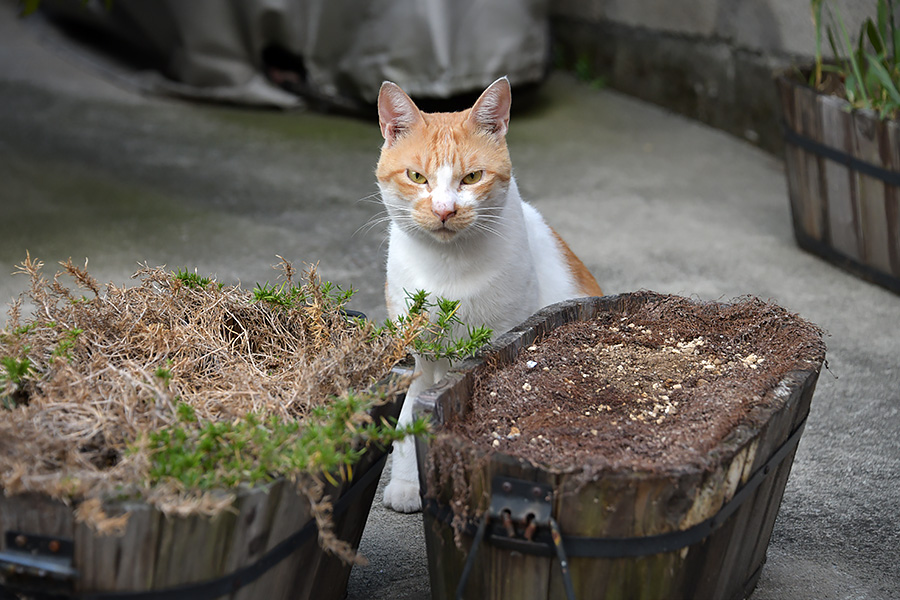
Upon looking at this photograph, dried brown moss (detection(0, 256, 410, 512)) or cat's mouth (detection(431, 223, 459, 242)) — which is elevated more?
cat's mouth (detection(431, 223, 459, 242))

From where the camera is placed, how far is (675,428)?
140cm

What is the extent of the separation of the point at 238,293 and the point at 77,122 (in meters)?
3.41

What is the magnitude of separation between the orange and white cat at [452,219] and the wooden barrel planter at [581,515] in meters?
0.42

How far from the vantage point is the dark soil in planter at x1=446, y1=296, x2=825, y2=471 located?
1.34 meters

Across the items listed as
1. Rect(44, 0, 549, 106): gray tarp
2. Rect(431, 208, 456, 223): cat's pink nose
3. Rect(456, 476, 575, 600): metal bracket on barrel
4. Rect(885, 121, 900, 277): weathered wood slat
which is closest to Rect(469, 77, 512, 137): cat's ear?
Rect(431, 208, 456, 223): cat's pink nose

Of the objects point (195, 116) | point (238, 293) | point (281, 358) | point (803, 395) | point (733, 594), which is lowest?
point (733, 594)

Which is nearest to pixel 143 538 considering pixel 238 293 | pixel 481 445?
pixel 481 445

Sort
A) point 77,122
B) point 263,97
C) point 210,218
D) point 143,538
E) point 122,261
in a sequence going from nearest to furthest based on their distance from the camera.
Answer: point 143,538, point 122,261, point 210,218, point 77,122, point 263,97

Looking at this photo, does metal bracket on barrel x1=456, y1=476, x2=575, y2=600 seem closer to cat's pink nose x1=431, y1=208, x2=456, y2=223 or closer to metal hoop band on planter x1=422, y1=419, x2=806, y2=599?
metal hoop band on planter x1=422, y1=419, x2=806, y2=599

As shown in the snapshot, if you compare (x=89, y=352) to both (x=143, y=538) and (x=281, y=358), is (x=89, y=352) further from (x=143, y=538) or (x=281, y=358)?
(x=143, y=538)

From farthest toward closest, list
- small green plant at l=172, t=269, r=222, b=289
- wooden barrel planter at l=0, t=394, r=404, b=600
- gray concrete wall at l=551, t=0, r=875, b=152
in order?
gray concrete wall at l=551, t=0, r=875, b=152, small green plant at l=172, t=269, r=222, b=289, wooden barrel planter at l=0, t=394, r=404, b=600

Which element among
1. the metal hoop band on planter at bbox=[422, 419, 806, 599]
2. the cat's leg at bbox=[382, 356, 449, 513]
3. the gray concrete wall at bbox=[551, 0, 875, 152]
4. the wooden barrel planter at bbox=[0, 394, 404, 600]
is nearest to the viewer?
the wooden barrel planter at bbox=[0, 394, 404, 600]

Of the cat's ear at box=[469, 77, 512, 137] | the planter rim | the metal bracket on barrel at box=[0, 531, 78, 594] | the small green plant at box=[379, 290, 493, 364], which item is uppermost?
the cat's ear at box=[469, 77, 512, 137]

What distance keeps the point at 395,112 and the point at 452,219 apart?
277mm
